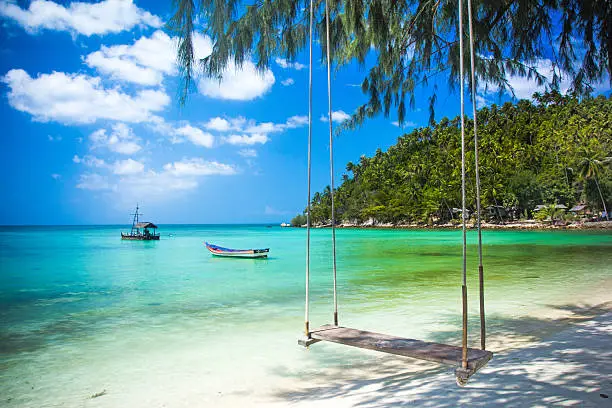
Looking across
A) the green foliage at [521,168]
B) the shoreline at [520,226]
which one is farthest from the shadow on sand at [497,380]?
the shoreline at [520,226]

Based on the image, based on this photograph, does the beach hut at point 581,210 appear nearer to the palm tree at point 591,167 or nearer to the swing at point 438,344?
the palm tree at point 591,167

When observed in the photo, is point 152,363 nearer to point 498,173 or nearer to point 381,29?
point 381,29

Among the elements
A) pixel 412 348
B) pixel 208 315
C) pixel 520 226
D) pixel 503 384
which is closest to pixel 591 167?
pixel 520 226

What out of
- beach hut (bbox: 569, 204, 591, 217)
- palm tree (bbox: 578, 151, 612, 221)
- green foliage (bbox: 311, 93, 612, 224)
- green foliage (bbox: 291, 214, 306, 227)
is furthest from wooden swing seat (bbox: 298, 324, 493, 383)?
green foliage (bbox: 291, 214, 306, 227)

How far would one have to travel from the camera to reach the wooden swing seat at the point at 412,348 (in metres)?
2.57

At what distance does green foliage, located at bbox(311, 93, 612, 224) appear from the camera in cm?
3617

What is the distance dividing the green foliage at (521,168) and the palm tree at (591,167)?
0.07m

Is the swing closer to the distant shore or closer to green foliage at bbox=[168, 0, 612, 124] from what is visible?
green foliage at bbox=[168, 0, 612, 124]

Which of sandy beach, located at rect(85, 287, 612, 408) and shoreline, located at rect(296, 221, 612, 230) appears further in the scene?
shoreline, located at rect(296, 221, 612, 230)

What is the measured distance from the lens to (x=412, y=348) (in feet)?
9.53

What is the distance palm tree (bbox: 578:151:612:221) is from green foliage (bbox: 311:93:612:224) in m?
0.07

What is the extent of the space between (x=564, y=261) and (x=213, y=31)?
1490cm

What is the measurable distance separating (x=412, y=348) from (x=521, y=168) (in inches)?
1818

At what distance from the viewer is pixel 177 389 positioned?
365 cm
